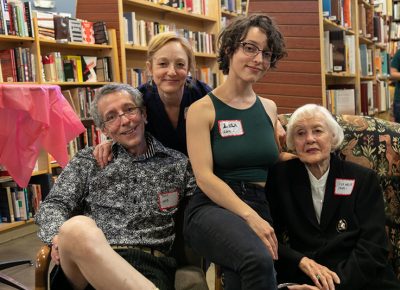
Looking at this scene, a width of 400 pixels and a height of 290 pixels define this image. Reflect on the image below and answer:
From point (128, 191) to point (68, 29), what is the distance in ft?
8.73

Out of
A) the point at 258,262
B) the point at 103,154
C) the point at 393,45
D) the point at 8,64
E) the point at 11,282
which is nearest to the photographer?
the point at 258,262

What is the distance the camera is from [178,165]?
5.92 ft

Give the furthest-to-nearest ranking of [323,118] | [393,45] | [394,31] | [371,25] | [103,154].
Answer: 1. [394,31]
2. [393,45]
3. [371,25]
4. [103,154]
5. [323,118]

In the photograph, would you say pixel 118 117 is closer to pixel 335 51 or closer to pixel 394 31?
pixel 335 51

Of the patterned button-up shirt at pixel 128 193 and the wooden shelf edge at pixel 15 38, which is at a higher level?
the wooden shelf edge at pixel 15 38

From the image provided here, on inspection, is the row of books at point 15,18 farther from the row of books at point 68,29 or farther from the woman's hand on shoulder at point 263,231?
the woman's hand on shoulder at point 263,231

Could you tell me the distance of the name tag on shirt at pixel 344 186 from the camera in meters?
1.64

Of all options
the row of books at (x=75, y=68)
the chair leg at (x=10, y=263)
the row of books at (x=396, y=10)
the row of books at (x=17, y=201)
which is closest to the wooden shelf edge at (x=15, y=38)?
the row of books at (x=75, y=68)

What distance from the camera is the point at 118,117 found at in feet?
5.85

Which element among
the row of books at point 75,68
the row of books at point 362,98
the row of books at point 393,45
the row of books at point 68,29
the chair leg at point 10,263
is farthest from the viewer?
the row of books at point 393,45

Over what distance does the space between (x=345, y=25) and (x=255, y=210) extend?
3.43m

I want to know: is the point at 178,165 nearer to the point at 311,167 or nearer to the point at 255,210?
the point at 255,210

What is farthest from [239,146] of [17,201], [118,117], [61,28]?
[61,28]

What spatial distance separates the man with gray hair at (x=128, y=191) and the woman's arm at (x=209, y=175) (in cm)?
23
